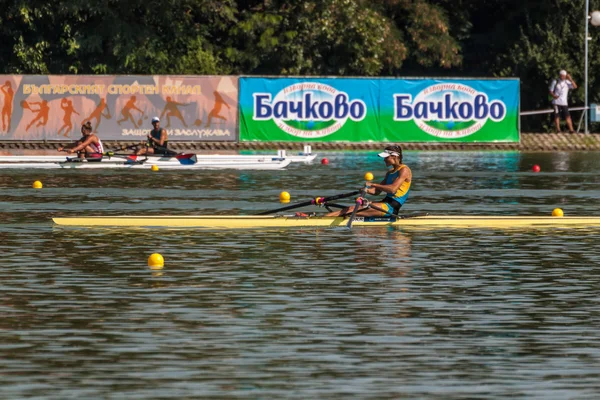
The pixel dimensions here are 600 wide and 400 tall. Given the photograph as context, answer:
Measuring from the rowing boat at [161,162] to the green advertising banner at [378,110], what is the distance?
7.05 metres

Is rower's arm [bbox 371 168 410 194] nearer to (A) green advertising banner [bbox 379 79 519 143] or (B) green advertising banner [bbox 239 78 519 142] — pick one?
(B) green advertising banner [bbox 239 78 519 142]

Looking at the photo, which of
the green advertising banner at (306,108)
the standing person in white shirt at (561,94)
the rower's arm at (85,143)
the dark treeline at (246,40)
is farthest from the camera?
the dark treeline at (246,40)

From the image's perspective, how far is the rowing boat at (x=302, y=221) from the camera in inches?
928

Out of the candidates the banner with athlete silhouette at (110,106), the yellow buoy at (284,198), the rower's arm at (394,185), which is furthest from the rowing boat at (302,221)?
the banner with athlete silhouette at (110,106)

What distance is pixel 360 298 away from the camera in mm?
15602

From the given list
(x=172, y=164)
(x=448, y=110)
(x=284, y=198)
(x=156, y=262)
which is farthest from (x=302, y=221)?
(x=448, y=110)

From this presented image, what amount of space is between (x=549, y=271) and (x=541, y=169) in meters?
23.1

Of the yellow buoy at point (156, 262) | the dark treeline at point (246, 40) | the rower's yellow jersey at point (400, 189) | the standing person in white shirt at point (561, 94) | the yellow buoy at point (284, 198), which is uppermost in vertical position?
the dark treeline at point (246, 40)

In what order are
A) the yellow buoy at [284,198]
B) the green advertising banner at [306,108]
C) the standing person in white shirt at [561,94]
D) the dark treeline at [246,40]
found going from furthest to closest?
1. the dark treeline at [246,40]
2. the standing person in white shirt at [561,94]
3. the green advertising banner at [306,108]
4. the yellow buoy at [284,198]

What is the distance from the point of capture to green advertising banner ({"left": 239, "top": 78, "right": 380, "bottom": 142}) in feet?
159

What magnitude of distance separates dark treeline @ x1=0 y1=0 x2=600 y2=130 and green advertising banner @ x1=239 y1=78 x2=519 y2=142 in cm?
552

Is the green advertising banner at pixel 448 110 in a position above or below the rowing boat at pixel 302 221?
above

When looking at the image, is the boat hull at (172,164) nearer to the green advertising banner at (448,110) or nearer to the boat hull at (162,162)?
the boat hull at (162,162)

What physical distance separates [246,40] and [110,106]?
10707 mm
